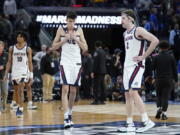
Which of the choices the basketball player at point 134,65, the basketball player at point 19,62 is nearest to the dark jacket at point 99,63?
the basketball player at point 19,62

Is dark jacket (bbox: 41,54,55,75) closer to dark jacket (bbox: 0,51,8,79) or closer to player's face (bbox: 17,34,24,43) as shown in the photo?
dark jacket (bbox: 0,51,8,79)

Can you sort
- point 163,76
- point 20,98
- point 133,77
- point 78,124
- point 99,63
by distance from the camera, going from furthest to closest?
point 99,63
point 20,98
point 163,76
point 78,124
point 133,77

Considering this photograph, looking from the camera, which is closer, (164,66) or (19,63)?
(164,66)

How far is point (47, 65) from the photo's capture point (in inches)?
883

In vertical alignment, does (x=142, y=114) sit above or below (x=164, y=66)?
below

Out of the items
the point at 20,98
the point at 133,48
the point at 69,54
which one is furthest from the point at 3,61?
the point at 133,48

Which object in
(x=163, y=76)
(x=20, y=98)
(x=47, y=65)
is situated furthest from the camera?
(x=47, y=65)

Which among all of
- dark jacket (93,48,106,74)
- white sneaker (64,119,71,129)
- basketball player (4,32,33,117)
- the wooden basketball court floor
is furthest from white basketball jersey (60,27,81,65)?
dark jacket (93,48,106,74)

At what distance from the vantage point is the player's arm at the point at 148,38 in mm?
11039

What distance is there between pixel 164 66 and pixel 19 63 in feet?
12.2

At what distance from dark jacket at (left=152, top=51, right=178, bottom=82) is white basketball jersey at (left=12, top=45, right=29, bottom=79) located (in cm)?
334

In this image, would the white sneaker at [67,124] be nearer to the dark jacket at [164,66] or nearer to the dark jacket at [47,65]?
the dark jacket at [164,66]

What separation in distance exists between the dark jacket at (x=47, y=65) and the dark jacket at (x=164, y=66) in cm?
795

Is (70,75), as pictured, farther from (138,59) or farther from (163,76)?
(163,76)
